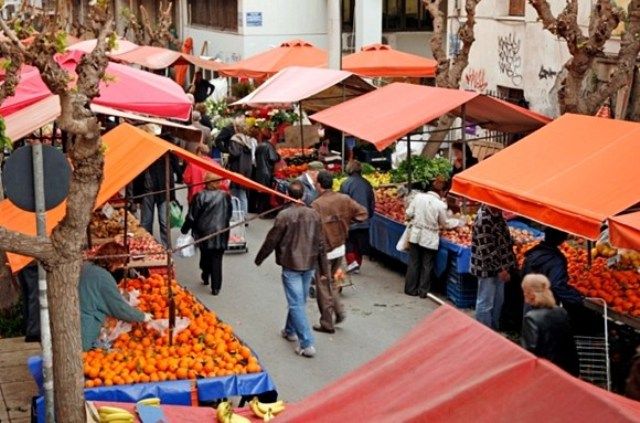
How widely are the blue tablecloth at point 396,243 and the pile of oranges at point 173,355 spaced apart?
3935 mm

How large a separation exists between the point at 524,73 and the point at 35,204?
52.2 feet

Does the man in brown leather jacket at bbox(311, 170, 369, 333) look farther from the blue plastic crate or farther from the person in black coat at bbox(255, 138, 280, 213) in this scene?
the person in black coat at bbox(255, 138, 280, 213)

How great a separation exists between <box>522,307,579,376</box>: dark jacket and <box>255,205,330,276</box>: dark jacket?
10.8 ft

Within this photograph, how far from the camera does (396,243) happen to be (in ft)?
51.8

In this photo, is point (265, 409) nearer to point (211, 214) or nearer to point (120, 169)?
point (120, 169)

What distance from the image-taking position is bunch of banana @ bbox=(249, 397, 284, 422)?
8875 millimetres

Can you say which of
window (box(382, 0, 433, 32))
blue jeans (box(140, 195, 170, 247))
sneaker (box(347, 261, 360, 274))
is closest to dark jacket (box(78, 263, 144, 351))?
sneaker (box(347, 261, 360, 274))

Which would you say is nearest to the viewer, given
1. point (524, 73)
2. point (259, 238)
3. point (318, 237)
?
point (318, 237)

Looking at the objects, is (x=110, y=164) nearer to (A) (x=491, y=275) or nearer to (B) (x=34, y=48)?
(B) (x=34, y=48)

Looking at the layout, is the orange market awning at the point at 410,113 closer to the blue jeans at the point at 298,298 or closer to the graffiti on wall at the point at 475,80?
the blue jeans at the point at 298,298

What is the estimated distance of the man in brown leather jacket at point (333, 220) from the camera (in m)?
13.2

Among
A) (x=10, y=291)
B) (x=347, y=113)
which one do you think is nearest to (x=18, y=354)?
(x=10, y=291)

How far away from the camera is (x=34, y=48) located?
8.45 metres

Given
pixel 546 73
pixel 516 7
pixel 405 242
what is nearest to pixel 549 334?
pixel 405 242
